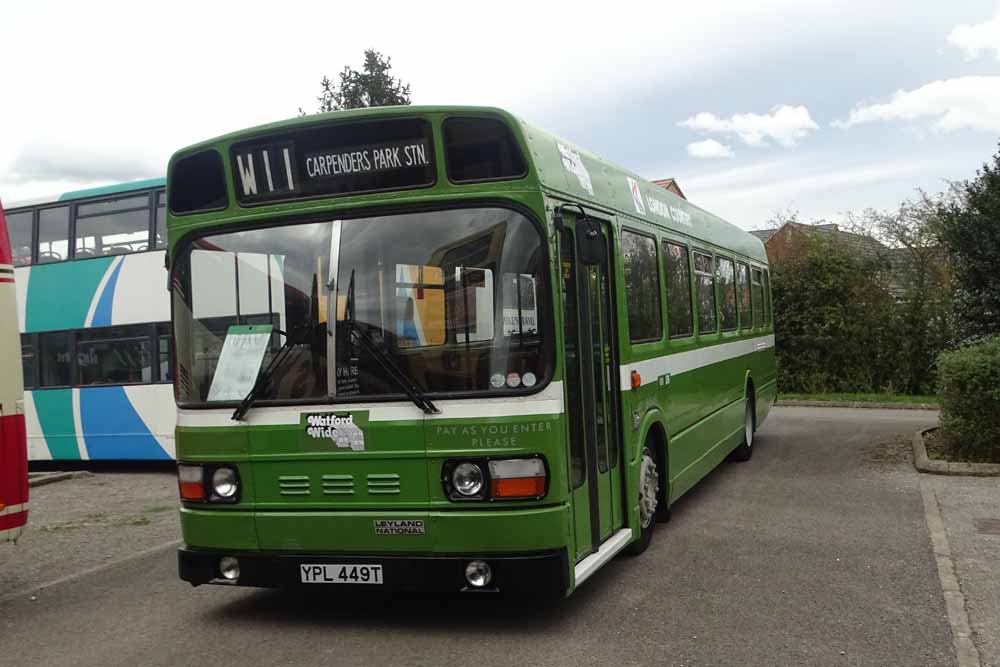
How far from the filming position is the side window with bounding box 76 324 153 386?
48.5 ft

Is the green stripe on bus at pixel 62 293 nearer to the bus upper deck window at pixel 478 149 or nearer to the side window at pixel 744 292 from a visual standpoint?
the side window at pixel 744 292

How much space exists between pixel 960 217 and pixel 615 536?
35.1 ft

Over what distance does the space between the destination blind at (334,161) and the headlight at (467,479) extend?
1.60 metres

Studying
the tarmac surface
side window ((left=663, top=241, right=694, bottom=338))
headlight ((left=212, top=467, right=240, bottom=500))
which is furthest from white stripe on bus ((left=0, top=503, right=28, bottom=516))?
side window ((left=663, top=241, right=694, bottom=338))

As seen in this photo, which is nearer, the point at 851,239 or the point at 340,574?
the point at 340,574

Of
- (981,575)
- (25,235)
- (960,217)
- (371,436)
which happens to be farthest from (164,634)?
(960,217)

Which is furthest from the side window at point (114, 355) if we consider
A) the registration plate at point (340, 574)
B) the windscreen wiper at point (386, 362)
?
the windscreen wiper at point (386, 362)

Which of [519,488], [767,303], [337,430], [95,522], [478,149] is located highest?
[478,149]

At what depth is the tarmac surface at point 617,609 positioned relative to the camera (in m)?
5.33

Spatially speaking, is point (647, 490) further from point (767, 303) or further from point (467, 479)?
point (767, 303)

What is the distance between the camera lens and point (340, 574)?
559 centimetres

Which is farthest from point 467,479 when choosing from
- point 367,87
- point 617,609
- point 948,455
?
point 367,87

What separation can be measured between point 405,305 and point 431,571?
1472 millimetres

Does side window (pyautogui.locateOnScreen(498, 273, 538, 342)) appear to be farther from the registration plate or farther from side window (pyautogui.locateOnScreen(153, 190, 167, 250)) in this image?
side window (pyautogui.locateOnScreen(153, 190, 167, 250))
